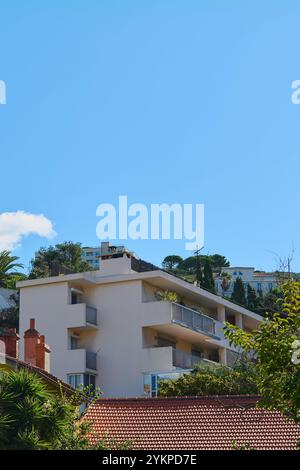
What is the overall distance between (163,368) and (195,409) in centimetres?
1571

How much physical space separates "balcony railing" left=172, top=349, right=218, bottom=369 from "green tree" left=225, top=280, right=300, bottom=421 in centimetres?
3044

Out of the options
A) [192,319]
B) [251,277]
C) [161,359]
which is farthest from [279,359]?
[251,277]

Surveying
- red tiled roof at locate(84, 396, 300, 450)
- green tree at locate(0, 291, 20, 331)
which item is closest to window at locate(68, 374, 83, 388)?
red tiled roof at locate(84, 396, 300, 450)

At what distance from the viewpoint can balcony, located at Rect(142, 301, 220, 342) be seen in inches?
1922

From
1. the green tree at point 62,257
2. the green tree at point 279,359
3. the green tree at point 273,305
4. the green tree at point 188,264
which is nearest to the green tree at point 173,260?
the green tree at point 188,264

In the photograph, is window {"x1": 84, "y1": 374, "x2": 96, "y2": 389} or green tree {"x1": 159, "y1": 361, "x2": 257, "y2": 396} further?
window {"x1": 84, "y1": 374, "x2": 96, "y2": 389}

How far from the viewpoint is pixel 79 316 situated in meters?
49.2

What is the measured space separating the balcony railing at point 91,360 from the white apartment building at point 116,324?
49mm

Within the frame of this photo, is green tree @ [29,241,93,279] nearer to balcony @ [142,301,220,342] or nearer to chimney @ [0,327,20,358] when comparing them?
balcony @ [142,301,220,342]

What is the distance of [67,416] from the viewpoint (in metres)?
24.2

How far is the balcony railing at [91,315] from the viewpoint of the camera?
1955 inches

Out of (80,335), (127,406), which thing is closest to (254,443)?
(127,406)
